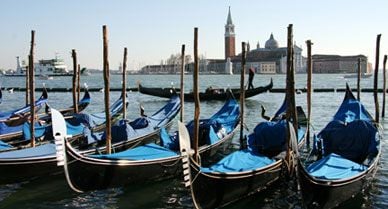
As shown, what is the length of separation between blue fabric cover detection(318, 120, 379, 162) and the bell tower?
112 metres

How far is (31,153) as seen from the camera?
7.95 meters

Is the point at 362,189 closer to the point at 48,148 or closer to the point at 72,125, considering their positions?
the point at 48,148

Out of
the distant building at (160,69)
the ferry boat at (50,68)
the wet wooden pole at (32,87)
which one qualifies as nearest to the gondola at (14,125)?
the wet wooden pole at (32,87)

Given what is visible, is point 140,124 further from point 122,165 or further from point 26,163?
point 122,165

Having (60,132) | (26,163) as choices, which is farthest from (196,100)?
(26,163)

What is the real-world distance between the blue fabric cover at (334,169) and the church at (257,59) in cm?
9854

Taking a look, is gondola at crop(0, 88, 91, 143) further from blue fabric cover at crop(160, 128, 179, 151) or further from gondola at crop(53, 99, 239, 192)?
gondola at crop(53, 99, 239, 192)

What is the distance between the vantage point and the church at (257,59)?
360 ft

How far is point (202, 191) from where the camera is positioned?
6238mm

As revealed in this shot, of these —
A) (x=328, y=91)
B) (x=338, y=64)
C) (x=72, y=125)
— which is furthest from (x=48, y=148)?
(x=338, y=64)

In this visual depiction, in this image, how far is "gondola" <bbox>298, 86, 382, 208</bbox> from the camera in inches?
242

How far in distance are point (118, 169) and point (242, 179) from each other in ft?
5.98

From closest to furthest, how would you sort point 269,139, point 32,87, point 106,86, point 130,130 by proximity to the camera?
point 106,86
point 269,139
point 32,87
point 130,130

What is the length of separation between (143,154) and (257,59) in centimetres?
10650
